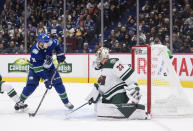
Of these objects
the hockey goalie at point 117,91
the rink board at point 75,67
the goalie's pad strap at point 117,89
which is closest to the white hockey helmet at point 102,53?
the hockey goalie at point 117,91

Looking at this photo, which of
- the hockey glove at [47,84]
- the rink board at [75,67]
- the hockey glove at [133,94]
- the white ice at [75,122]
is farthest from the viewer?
the rink board at [75,67]

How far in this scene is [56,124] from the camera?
12.2ft

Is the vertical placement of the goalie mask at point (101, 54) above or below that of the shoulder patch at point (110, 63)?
above

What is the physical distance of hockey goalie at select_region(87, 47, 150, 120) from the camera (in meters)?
3.71

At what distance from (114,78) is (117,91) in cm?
15

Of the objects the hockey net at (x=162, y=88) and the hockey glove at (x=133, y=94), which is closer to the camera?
the hockey glove at (x=133, y=94)

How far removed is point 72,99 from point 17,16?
510 cm

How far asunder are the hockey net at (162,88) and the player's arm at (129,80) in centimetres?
31

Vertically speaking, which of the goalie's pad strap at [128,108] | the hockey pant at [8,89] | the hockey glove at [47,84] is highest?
the hockey glove at [47,84]

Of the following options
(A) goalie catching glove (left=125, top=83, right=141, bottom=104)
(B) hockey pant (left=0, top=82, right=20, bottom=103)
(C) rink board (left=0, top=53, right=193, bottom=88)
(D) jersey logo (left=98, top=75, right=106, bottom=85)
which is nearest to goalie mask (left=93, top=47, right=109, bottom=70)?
(D) jersey logo (left=98, top=75, right=106, bottom=85)

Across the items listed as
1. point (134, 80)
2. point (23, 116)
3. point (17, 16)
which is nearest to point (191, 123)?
point (134, 80)

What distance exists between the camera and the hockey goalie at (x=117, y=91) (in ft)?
12.2

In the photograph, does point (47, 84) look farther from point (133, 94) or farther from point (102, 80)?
point (133, 94)

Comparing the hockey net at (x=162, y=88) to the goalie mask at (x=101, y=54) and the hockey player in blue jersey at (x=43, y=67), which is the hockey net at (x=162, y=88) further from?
the hockey player in blue jersey at (x=43, y=67)
